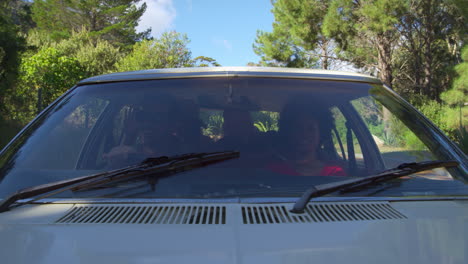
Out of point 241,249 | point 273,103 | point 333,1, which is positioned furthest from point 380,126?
point 333,1

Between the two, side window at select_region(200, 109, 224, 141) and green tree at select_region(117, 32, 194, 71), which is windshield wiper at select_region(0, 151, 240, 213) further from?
green tree at select_region(117, 32, 194, 71)

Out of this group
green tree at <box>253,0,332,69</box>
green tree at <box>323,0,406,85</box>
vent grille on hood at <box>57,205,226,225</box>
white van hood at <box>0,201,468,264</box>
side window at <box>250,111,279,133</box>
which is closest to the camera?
white van hood at <box>0,201,468,264</box>

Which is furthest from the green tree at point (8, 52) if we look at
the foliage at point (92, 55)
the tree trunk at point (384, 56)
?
the foliage at point (92, 55)

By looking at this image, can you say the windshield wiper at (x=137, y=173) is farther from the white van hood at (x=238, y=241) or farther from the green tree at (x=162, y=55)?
the green tree at (x=162, y=55)

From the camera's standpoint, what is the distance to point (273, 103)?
192 centimetres

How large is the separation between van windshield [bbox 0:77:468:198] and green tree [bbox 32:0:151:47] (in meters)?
35.1

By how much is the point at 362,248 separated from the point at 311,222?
18 centimetres

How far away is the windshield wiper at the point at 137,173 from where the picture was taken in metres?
1.48

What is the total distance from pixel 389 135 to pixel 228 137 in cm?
83

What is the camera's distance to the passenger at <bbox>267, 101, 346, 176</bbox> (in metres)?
1.73

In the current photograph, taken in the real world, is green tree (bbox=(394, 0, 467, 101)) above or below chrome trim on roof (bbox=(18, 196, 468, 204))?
above

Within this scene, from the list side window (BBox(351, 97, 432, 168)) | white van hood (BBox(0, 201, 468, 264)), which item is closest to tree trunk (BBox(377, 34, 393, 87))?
side window (BBox(351, 97, 432, 168))

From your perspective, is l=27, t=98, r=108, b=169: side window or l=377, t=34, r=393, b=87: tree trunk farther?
l=377, t=34, r=393, b=87: tree trunk

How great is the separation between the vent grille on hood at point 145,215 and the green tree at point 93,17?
35.8 metres
